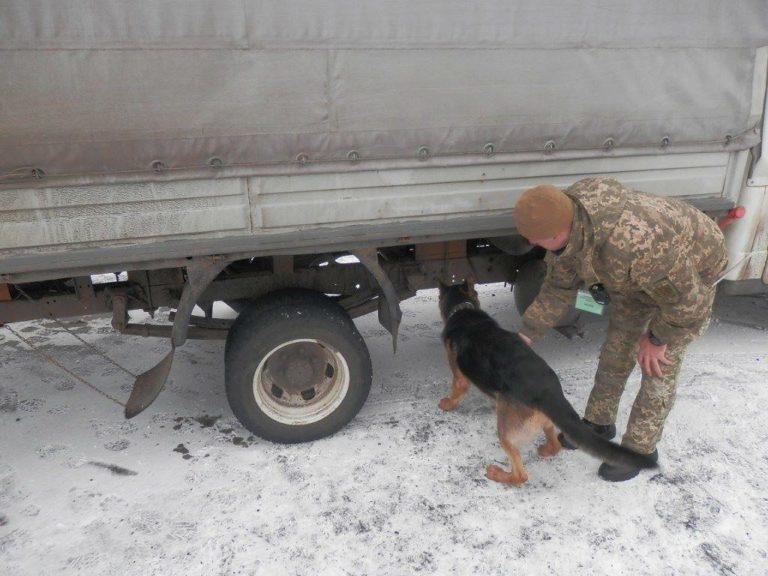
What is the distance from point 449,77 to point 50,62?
1.90 m

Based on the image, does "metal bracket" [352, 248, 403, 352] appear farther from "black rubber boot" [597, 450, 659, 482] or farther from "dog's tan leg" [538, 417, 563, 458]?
"black rubber boot" [597, 450, 659, 482]

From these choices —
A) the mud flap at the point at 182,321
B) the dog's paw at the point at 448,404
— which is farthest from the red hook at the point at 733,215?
the mud flap at the point at 182,321

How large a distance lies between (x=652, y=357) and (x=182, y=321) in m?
2.56

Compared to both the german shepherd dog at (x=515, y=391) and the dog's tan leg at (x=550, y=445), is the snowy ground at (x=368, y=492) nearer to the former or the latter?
the dog's tan leg at (x=550, y=445)

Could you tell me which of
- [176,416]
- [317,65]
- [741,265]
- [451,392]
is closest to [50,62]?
[317,65]

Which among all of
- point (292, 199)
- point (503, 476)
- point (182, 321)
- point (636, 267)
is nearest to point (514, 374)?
point (503, 476)

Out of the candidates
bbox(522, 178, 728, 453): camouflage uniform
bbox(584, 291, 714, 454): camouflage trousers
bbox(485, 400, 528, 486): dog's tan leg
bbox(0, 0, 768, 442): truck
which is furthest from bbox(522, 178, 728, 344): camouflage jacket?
bbox(485, 400, 528, 486): dog's tan leg

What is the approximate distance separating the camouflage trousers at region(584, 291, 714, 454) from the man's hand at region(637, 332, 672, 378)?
0.04 m

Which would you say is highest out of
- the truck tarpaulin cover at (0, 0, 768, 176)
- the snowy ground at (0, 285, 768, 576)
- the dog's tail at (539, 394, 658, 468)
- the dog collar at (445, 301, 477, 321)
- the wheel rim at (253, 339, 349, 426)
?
the truck tarpaulin cover at (0, 0, 768, 176)

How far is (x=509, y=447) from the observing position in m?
2.87

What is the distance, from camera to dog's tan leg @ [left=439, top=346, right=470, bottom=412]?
352 centimetres

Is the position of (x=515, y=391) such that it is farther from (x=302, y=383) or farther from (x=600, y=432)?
(x=302, y=383)

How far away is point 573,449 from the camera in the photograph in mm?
3221

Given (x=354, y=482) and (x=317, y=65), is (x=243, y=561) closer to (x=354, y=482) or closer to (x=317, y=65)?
(x=354, y=482)
